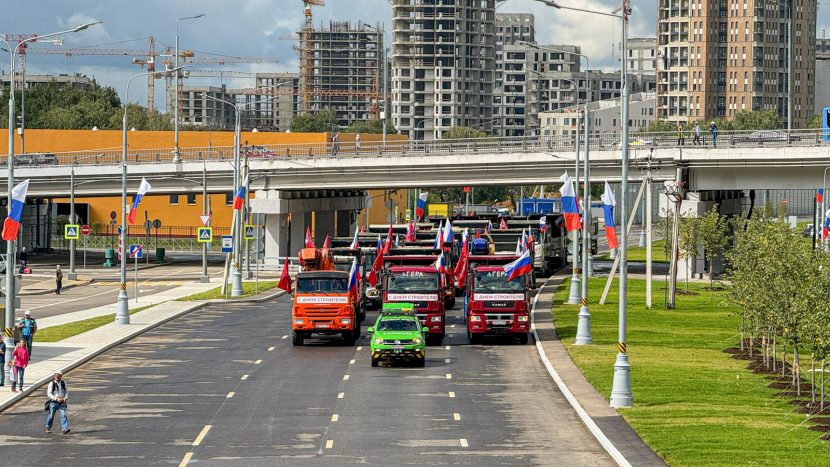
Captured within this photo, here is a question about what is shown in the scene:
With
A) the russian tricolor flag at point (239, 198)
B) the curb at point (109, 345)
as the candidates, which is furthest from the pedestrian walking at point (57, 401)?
the russian tricolor flag at point (239, 198)

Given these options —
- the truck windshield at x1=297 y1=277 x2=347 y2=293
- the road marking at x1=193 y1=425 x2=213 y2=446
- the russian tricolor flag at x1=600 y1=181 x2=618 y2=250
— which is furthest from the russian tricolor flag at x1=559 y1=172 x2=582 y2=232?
the road marking at x1=193 y1=425 x2=213 y2=446

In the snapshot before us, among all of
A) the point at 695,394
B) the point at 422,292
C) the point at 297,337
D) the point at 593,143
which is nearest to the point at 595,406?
the point at 695,394

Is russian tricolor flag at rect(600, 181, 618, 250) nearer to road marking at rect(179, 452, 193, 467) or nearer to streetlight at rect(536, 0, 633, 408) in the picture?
streetlight at rect(536, 0, 633, 408)

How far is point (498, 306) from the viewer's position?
49094 millimetres

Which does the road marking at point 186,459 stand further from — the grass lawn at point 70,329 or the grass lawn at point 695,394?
the grass lawn at point 70,329

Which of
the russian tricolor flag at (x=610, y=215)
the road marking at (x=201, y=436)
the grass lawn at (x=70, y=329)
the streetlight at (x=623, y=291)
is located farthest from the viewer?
the russian tricolor flag at (x=610, y=215)

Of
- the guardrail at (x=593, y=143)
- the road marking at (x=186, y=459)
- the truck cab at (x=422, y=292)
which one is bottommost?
the road marking at (x=186, y=459)

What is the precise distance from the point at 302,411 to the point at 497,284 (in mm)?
16625

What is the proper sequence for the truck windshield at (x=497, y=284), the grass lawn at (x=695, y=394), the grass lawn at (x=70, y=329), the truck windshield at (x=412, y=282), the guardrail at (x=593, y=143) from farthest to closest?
1. the guardrail at (x=593, y=143)
2. the grass lawn at (x=70, y=329)
3. the truck windshield at (x=412, y=282)
4. the truck windshield at (x=497, y=284)
5. the grass lawn at (x=695, y=394)

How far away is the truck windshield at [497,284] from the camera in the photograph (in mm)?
49562

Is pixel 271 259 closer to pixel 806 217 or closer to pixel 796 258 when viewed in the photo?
pixel 796 258

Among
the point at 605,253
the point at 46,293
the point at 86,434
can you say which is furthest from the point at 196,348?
the point at 605,253

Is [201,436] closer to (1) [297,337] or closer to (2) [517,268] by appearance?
(1) [297,337]

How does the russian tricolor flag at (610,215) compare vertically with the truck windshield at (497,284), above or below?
above
